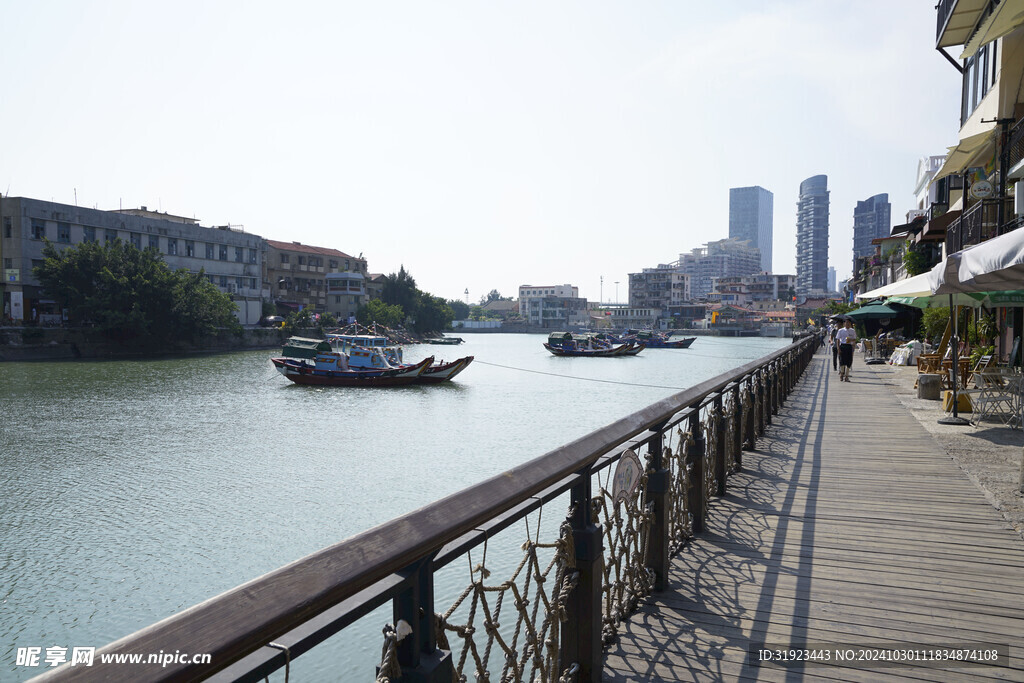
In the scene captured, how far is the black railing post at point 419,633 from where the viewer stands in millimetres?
1402

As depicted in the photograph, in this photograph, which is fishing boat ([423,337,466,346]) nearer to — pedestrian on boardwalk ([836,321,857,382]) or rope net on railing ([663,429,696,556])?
pedestrian on boardwalk ([836,321,857,382])

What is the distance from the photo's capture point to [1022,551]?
425 cm

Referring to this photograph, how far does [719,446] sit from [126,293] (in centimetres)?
5182

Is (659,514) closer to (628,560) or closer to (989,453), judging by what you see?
(628,560)

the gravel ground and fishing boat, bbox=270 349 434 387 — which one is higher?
the gravel ground

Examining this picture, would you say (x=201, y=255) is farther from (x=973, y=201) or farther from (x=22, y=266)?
A: (x=973, y=201)

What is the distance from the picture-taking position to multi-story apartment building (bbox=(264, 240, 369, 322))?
249 feet

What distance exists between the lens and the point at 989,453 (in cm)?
735

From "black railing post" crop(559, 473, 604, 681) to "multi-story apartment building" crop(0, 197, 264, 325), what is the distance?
55874 mm

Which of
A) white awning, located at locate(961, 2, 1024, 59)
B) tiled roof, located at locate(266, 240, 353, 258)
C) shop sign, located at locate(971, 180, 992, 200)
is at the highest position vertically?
tiled roof, located at locate(266, 240, 353, 258)

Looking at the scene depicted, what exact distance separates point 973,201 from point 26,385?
3914 cm

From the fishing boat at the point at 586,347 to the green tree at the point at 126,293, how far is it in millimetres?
34363

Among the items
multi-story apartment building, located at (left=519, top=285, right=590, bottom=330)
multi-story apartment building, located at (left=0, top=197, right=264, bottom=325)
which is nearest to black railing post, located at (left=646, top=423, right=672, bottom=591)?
multi-story apartment building, located at (left=0, top=197, right=264, bottom=325)

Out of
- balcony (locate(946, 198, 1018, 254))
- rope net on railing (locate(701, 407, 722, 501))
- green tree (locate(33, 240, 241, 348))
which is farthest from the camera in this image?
green tree (locate(33, 240, 241, 348))
